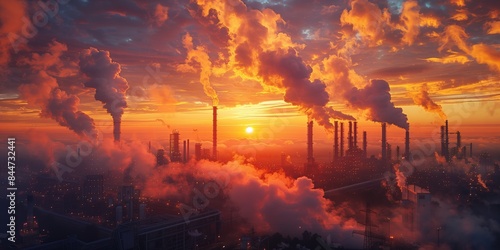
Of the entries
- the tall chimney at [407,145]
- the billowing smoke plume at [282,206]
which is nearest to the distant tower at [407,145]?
the tall chimney at [407,145]

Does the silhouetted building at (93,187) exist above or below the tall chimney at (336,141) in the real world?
below

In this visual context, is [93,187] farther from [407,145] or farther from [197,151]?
[407,145]

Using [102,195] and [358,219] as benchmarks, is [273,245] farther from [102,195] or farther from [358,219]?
[102,195]

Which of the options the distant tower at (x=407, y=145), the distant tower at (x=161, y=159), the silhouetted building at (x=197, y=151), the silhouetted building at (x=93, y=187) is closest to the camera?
the silhouetted building at (x=93, y=187)

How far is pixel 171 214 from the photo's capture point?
41.4 m

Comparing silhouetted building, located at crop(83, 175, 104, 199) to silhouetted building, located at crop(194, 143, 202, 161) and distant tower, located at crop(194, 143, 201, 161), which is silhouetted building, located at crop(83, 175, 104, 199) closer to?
distant tower, located at crop(194, 143, 201, 161)

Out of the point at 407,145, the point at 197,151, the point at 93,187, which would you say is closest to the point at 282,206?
the point at 93,187

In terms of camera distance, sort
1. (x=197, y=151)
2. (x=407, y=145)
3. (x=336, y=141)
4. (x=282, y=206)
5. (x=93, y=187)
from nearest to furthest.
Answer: (x=282, y=206) < (x=93, y=187) < (x=407, y=145) < (x=336, y=141) < (x=197, y=151)

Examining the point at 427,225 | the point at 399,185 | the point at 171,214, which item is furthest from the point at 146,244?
the point at 399,185

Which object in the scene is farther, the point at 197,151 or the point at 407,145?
the point at 197,151

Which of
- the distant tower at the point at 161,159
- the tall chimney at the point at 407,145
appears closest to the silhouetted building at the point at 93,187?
the distant tower at the point at 161,159

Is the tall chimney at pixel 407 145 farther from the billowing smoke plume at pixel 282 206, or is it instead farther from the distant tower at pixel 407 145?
the billowing smoke plume at pixel 282 206

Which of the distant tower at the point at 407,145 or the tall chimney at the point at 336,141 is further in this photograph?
the tall chimney at the point at 336,141

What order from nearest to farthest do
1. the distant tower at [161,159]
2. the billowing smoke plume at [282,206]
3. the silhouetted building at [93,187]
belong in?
the billowing smoke plume at [282,206] < the silhouetted building at [93,187] < the distant tower at [161,159]
